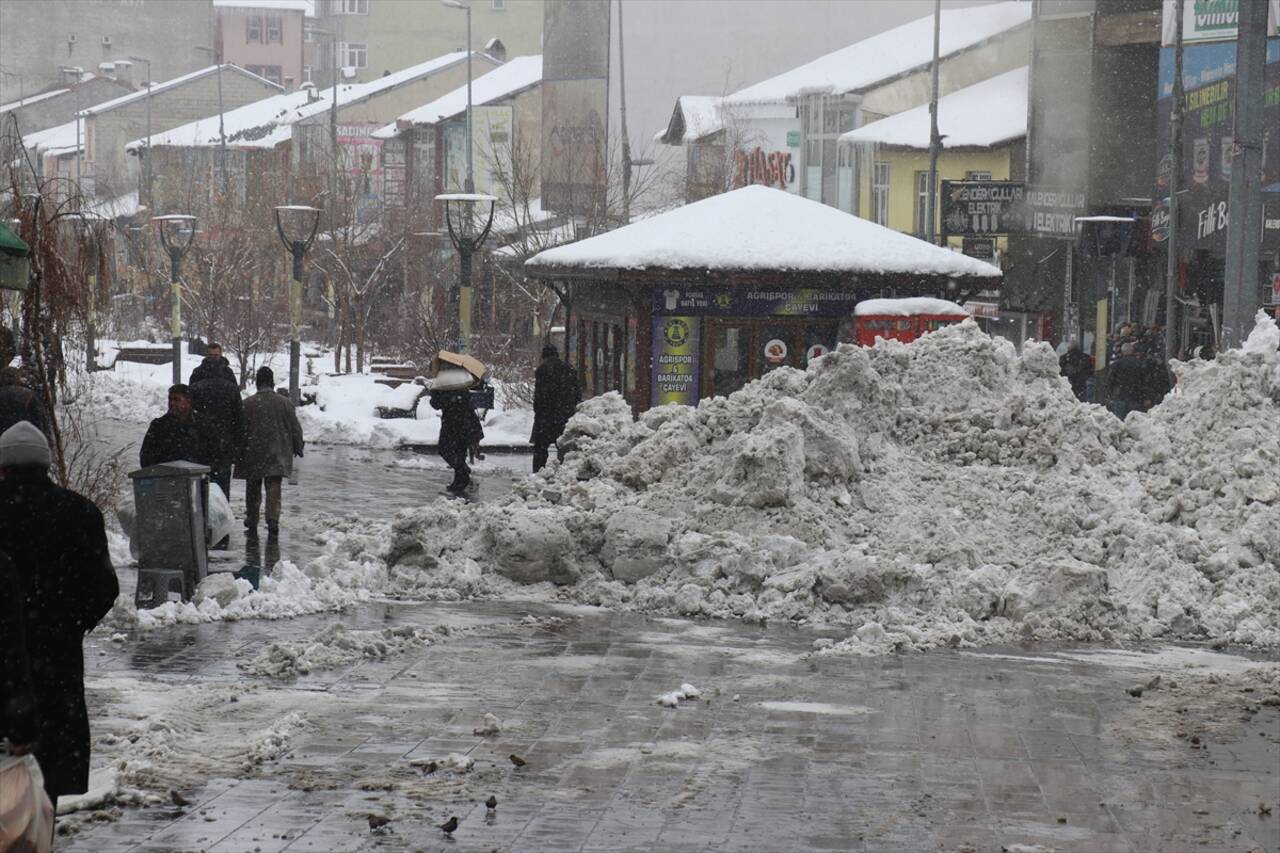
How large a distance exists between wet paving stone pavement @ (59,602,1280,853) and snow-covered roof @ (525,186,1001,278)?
1214 centimetres

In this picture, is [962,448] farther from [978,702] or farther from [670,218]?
[670,218]

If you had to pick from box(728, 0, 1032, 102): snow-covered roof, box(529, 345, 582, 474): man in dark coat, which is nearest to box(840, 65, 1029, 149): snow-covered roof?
box(728, 0, 1032, 102): snow-covered roof

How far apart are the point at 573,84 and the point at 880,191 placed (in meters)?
15.0

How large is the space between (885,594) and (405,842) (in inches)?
246

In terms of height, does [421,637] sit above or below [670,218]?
below

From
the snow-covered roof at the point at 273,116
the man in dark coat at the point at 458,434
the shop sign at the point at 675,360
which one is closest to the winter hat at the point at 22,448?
the man in dark coat at the point at 458,434

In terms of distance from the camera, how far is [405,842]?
22.6 feet

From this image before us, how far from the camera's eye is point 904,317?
22.7 m

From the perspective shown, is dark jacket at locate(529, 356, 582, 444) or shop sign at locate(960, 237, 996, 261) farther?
shop sign at locate(960, 237, 996, 261)

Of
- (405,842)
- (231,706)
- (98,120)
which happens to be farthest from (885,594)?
(98,120)

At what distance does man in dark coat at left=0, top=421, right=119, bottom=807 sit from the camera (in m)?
5.96

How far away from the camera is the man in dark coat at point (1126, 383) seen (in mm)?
21875

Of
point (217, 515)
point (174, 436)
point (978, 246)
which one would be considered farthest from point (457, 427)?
point (978, 246)

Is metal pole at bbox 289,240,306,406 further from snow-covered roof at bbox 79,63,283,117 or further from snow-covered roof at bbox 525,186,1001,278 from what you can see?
snow-covered roof at bbox 79,63,283,117
